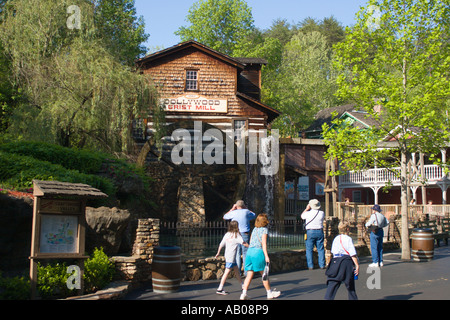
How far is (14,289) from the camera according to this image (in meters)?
7.58

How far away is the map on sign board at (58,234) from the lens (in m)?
8.04

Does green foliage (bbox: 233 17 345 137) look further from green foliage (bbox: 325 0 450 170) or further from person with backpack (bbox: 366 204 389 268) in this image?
person with backpack (bbox: 366 204 389 268)

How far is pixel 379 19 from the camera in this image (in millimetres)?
15180

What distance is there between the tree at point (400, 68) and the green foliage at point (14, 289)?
10.5 m

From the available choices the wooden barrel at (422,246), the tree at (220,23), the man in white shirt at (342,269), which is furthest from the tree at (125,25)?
the man in white shirt at (342,269)

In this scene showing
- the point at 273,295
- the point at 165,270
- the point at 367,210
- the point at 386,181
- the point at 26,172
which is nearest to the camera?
the point at 273,295

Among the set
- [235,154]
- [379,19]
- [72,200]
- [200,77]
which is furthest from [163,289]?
[200,77]

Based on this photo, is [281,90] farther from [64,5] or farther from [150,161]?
[64,5]

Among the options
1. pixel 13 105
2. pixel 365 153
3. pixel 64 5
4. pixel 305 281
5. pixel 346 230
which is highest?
pixel 64 5

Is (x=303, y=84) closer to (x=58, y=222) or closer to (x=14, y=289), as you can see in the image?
(x=58, y=222)

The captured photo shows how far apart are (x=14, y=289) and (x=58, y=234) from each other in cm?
111

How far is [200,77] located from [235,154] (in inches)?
209

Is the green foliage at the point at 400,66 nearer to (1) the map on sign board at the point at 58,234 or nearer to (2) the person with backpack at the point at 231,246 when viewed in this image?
(2) the person with backpack at the point at 231,246

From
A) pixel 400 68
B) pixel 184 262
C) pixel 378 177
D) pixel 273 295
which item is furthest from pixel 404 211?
pixel 378 177
